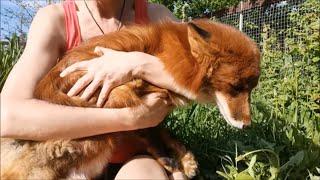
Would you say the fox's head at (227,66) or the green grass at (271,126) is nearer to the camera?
the fox's head at (227,66)

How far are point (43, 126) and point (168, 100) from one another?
2.51 feet

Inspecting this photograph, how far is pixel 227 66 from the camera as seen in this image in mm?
2959

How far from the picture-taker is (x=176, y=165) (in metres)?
3.17

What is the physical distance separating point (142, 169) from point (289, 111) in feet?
7.39

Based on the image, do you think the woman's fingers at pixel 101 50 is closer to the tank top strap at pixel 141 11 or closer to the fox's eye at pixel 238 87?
the tank top strap at pixel 141 11

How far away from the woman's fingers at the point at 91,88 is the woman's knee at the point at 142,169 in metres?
0.49

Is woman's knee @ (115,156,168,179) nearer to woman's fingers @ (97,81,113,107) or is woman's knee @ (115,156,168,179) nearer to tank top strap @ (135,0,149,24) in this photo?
woman's fingers @ (97,81,113,107)

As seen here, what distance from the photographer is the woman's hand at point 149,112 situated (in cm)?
303

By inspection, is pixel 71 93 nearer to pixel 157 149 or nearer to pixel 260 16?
pixel 157 149

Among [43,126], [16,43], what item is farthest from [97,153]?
[16,43]

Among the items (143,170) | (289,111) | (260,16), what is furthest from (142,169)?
(260,16)

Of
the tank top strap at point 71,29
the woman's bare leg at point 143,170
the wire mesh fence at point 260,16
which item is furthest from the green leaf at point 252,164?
the wire mesh fence at point 260,16

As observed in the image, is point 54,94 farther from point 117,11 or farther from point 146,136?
point 117,11

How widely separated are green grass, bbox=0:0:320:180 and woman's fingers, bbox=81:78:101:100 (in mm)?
1084
